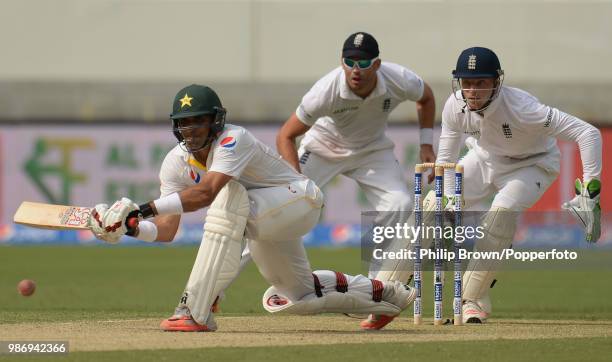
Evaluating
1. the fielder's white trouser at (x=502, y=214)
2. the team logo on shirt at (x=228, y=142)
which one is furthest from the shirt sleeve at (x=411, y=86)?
the team logo on shirt at (x=228, y=142)

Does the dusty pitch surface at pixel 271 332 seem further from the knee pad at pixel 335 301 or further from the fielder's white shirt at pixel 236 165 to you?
the fielder's white shirt at pixel 236 165

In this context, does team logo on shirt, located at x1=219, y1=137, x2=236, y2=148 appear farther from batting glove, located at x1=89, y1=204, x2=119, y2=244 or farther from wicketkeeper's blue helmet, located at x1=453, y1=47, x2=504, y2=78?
wicketkeeper's blue helmet, located at x1=453, y1=47, x2=504, y2=78

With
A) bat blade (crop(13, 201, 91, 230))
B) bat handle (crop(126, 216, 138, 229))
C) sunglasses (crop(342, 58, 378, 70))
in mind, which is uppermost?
sunglasses (crop(342, 58, 378, 70))

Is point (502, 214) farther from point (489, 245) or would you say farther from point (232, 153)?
point (232, 153)

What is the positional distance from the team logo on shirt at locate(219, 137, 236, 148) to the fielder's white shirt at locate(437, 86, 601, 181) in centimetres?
172

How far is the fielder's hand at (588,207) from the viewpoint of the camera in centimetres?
727

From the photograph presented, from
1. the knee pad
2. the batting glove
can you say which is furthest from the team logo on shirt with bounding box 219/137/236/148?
the knee pad

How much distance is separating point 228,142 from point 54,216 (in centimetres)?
99

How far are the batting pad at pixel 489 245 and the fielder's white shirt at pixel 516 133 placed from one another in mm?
355

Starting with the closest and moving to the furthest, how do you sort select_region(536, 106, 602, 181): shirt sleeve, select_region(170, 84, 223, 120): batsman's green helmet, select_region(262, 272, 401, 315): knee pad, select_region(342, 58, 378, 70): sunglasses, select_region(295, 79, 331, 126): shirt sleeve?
select_region(170, 84, 223, 120): batsman's green helmet < select_region(262, 272, 401, 315): knee pad < select_region(536, 106, 602, 181): shirt sleeve < select_region(342, 58, 378, 70): sunglasses < select_region(295, 79, 331, 126): shirt sleeve

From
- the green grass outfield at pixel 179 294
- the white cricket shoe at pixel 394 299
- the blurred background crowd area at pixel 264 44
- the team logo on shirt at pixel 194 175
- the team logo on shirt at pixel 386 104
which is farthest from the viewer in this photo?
the blurred background crowd area at pixel 264 44

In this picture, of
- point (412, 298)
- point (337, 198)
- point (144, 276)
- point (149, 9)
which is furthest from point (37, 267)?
point (412, 298)

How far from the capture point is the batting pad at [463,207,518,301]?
7.76 metres

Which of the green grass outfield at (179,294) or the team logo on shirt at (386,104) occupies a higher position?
the team logo on shirt at (386,104)
